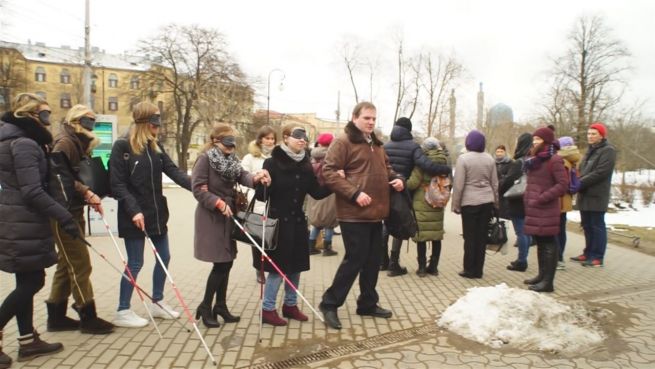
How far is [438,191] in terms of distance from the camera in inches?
238

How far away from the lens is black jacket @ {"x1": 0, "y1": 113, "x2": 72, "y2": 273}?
10.9 ft

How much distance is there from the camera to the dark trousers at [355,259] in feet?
14.0

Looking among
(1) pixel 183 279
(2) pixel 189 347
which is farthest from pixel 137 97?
(2) pixel 189 347

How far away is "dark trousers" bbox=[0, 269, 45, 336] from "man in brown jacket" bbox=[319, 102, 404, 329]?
2.40m

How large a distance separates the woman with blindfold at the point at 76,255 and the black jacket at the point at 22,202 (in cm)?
48

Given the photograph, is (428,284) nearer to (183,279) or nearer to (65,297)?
(183,279)

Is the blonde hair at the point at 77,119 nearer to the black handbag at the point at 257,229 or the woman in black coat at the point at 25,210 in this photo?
the woman in black coat at the point at 25,210

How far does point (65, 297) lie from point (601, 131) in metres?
7.23

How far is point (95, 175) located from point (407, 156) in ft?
12.0

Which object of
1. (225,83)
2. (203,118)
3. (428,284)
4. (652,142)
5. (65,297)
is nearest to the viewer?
(65,297)

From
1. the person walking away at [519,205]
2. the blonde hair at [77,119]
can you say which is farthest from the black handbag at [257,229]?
the person walking away at [519,205]

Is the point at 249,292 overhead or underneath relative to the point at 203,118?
underneath

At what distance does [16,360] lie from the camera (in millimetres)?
3527

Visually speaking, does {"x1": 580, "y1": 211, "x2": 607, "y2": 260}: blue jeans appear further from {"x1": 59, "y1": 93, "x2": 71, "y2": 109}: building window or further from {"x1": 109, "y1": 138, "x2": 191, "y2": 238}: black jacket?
{"x1": 59, "y1": 93, "x2": 71, "y2": 109}: building window
